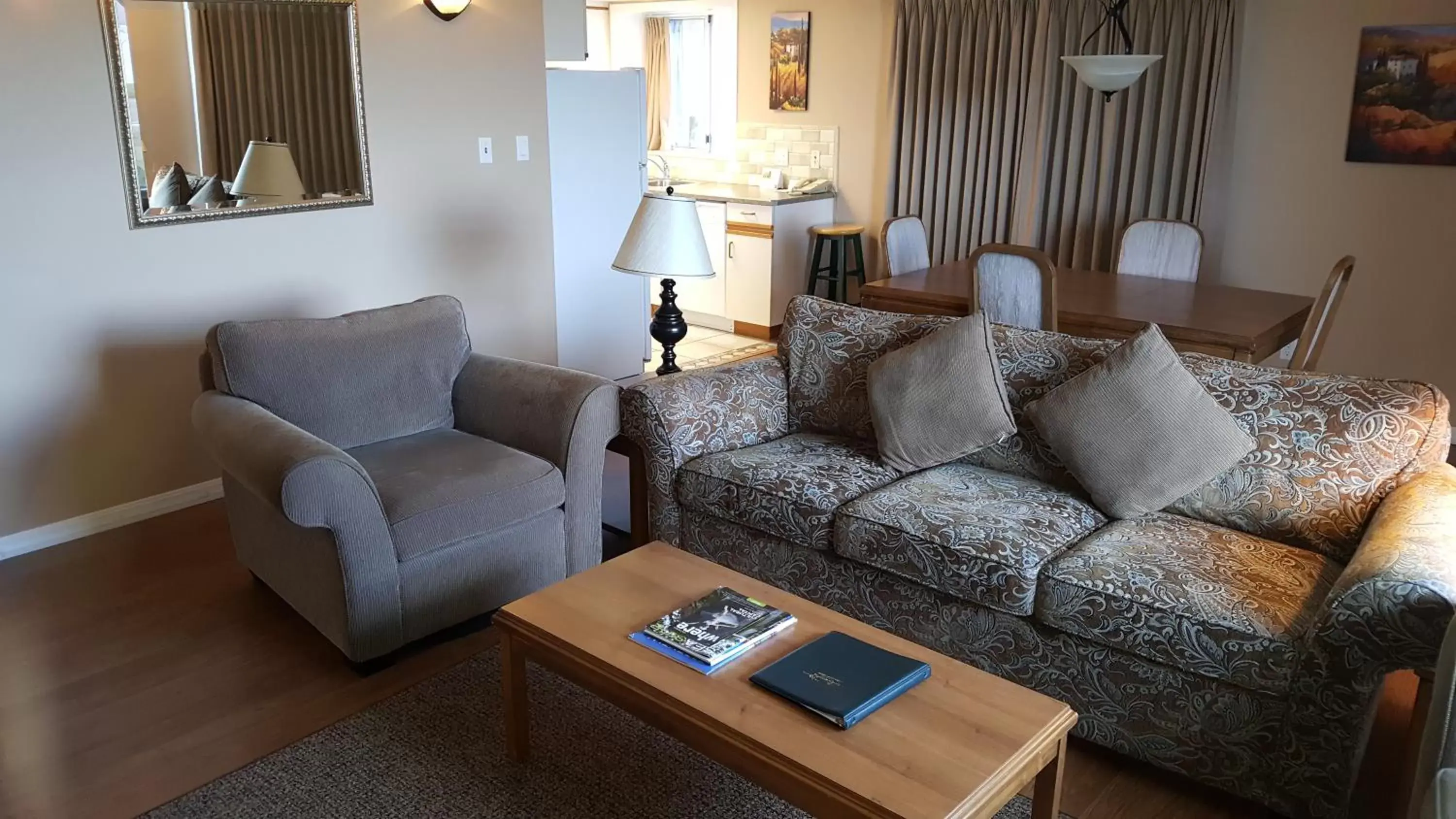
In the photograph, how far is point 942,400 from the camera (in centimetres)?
283

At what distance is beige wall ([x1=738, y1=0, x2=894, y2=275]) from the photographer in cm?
609

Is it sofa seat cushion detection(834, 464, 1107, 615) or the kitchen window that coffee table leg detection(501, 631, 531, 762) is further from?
the kitchen window

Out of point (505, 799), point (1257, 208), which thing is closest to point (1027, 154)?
point (1257, 208)

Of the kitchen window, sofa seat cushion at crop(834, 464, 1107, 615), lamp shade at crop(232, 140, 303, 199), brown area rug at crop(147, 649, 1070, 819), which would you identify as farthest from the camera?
the kitchen window

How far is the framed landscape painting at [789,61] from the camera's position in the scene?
6340 mm

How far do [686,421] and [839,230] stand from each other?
3.51 metres

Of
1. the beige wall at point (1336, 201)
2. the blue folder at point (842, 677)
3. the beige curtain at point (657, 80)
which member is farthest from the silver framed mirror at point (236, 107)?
the beige wall at point (1336, 201)

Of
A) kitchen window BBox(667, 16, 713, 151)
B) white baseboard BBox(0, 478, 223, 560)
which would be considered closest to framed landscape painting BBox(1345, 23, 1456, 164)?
kitchen window BBox(667, 16, 713, 151)

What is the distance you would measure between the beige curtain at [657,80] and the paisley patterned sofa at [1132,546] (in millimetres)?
4718

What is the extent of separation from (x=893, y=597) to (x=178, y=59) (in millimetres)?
2879

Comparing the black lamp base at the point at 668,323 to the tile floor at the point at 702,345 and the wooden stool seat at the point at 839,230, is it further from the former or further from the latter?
the wooden stool seat at the point at 839,230

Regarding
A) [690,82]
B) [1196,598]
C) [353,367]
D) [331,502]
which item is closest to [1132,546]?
[1196,598]

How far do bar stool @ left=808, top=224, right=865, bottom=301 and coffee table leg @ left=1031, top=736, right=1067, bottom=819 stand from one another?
453cm

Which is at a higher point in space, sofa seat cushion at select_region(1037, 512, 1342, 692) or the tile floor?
sofa seat cushion at select_region(1037, 512, 1342, 692)
